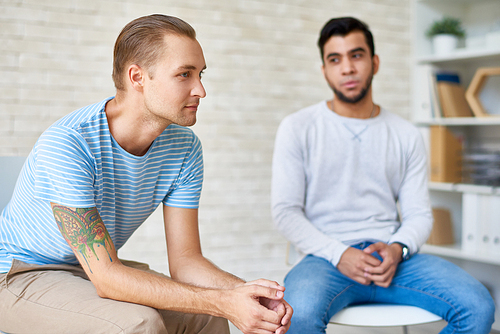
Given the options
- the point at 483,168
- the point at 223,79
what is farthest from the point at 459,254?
the point at 223,79

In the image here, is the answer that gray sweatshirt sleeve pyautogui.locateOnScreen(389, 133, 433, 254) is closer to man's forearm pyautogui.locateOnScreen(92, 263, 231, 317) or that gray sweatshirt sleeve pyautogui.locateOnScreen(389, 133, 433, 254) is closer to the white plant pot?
man's forearm pyautogui.locateOnScreen(92, 263, 231, 317)

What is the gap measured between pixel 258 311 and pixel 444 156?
82.0 inches

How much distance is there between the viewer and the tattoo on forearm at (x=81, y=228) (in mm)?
1023

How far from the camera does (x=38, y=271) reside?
3.82ft

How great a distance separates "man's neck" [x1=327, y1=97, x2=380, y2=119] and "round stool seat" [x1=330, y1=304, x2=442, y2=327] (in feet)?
2.48

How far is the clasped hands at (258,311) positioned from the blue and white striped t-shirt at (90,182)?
39 cm

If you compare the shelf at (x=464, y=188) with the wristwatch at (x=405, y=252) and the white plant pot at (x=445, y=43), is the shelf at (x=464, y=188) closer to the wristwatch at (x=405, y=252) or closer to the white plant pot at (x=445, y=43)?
the white plant pot at (x=445, y=43)

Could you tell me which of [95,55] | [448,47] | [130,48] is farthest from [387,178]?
[95,55]

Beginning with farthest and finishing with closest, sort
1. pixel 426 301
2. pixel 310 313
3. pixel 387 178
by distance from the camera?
1. pixel 387 178
2. pixel 426 301
3. pixel 310 313

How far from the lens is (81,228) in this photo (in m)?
1.02

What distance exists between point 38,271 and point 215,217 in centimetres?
153

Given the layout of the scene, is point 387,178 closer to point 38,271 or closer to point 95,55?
point 38,271

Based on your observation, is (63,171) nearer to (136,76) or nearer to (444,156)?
(136,76)

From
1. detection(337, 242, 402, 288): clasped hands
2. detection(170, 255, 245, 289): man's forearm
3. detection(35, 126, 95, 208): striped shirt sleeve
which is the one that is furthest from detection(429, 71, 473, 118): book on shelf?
detection(35, 126, 95, 208): striped shirt sleeve
